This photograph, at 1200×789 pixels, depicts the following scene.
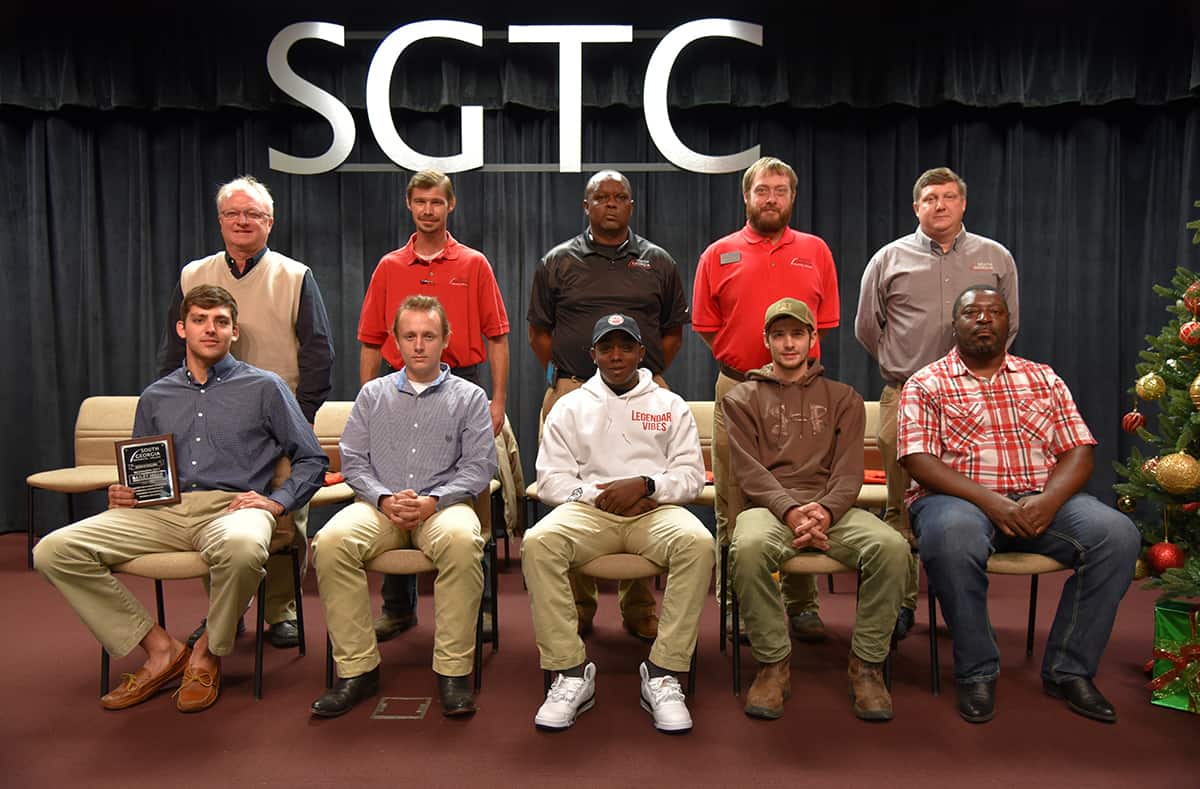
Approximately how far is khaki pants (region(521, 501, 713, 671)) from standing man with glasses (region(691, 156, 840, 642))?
2.50 feet

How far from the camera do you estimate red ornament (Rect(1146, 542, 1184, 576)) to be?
2.83m

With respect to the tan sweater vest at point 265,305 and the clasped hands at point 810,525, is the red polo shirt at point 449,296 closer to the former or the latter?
the tan sweater vest at point 265,305

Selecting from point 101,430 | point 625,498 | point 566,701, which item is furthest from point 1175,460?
point 101,430

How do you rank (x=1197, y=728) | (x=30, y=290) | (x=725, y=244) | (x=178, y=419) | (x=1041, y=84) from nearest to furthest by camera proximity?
(x=1197, y=728)
(x=178, y=419)
(x=725, y=244)
(x=1041, y=84)
(x=30, y=290)

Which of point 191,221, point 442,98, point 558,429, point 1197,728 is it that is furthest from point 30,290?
point 1197,728

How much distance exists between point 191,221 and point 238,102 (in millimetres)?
925

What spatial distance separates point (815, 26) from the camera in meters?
5.27

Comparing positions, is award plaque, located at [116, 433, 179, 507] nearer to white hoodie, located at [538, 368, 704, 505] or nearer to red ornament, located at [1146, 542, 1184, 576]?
white hoodie, located at [538, 368, 704, 505]

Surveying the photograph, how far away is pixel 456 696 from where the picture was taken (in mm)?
2688

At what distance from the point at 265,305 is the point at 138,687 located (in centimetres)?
151

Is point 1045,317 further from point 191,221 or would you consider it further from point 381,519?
point 191,221

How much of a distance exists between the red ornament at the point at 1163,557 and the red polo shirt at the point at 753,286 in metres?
1.41

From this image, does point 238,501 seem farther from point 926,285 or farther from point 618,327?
point 926,285

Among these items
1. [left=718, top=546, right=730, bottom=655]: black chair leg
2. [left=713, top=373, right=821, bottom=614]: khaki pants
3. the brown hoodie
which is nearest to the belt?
[left=713, top=373, right=821, bottom=614]: khaki pants
